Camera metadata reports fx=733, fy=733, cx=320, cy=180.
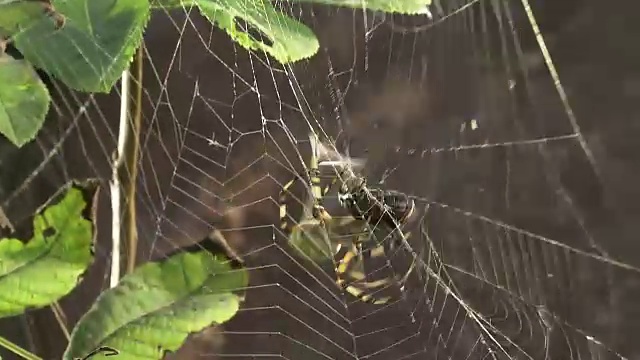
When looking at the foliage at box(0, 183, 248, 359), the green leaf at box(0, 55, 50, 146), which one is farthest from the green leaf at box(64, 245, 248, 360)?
the green leaf at box(0, 55, 50, 146)

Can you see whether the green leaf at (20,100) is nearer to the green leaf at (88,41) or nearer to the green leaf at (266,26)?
the green leaf at (88,41)

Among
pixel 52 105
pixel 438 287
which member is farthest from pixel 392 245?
pixel 52 105

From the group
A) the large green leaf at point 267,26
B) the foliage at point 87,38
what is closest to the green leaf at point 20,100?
the foliage at point 87,38

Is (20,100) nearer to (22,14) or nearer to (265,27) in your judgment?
(22,14)

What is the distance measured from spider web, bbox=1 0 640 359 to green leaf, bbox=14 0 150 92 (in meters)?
0.04

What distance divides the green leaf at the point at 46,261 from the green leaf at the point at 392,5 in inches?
9.2

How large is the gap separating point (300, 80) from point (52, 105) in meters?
0.18

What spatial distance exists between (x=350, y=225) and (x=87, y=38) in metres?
0.19

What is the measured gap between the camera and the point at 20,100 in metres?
0.47

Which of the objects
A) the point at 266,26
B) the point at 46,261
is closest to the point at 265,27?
the point at 266,26

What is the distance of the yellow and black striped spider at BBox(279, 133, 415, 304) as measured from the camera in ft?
1.34

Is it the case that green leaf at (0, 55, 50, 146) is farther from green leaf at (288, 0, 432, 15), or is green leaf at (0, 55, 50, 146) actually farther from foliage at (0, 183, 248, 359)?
green leaf at (288, 0, 432, 15)

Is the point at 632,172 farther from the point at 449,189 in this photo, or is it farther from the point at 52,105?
the point at 52,105

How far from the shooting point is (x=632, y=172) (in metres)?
0.30
